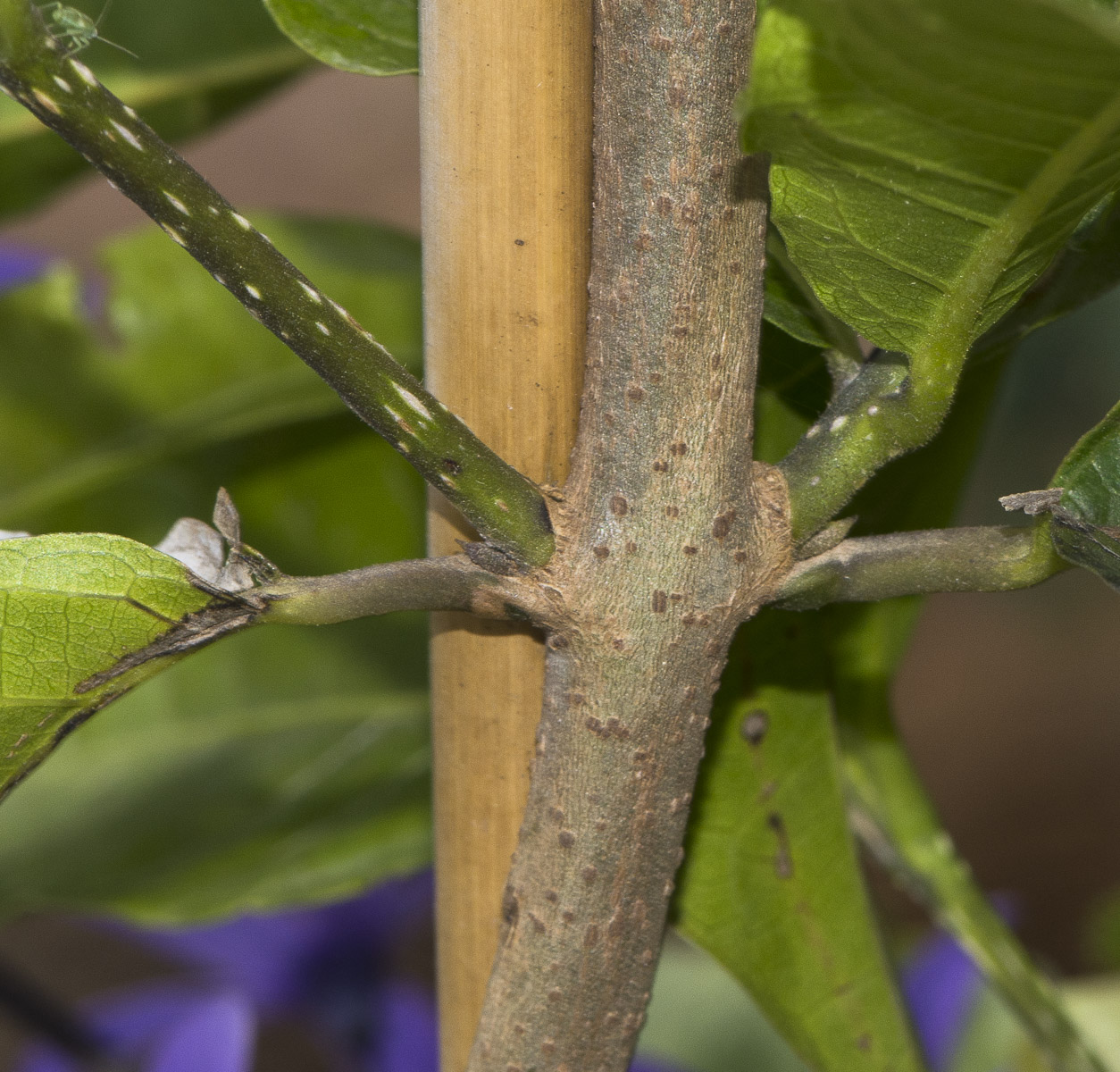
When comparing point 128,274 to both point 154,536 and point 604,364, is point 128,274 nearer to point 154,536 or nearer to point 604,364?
point 154,536

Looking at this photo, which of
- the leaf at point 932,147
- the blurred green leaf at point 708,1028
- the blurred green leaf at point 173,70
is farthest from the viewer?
the blurred green leaf at point 708,1028

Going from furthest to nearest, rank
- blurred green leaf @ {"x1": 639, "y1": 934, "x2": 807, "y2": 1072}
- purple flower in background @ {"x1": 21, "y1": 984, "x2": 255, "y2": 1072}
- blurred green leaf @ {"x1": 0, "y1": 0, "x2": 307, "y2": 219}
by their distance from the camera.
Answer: blurred green leaf @ {"x1": 639, "y1": 934, "x2": 807, "y2": 1072} → purple flower in background @ {"x1": 21, "y1": 984, "x2": 255, "y2": 1072} → blurred green leaf @ {"x1": 0, "y1": 0, "x2": 307, "y2": 219}

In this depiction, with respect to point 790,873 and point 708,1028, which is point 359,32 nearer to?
point 790,873

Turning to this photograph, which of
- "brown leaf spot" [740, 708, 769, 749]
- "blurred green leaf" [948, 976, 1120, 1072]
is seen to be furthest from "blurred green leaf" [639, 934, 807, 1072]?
"brown leaf spot" [740, 708, 769, 749]

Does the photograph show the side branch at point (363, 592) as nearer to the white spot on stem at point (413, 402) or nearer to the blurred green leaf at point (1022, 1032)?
the white spot on stem at point (413, 402)

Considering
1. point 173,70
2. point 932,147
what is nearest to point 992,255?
point 932,147

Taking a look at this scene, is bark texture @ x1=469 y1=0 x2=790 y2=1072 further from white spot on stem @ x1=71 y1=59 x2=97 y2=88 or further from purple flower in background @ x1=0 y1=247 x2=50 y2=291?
purple flower in background @ x1=0 y1=247 x2=50 y2=291

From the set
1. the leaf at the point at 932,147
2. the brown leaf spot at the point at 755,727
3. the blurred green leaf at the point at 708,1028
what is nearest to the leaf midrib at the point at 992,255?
the leaf at the point at 932,147

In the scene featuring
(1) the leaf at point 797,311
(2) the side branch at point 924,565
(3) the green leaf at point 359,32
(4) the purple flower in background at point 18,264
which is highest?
(4) the purple flower in background at point 18,264
